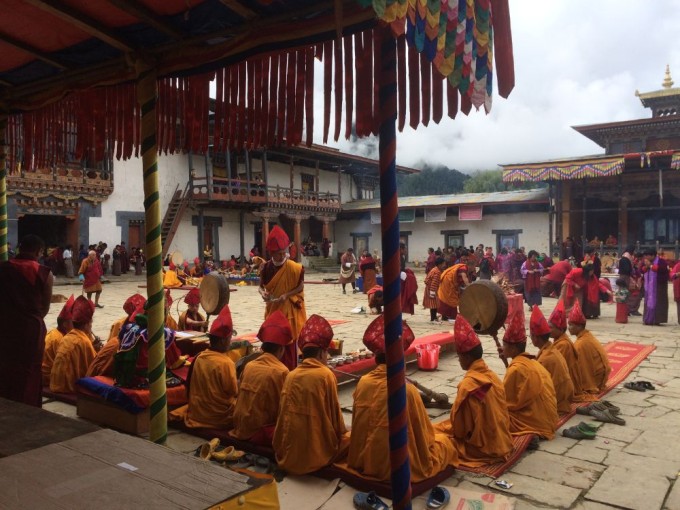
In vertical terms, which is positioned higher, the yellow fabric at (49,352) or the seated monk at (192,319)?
the seated monk at (192,319)

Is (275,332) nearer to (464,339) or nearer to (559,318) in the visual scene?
(464,339)

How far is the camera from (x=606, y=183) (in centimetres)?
2262

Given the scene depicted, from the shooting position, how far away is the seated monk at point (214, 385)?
459 cm

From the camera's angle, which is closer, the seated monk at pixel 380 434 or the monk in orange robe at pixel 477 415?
the seated monk at pixel 380 434

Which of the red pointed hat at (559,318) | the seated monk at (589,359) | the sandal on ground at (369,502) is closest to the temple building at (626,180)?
the seated monk at (589,359)

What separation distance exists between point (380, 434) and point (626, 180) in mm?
22580

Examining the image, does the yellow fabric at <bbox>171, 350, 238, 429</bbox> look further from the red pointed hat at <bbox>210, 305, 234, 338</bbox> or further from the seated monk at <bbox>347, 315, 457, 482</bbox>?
the seated monk at <bbox>347, 315, 457, 482</bbox>

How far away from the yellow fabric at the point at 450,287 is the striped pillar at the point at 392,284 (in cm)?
860

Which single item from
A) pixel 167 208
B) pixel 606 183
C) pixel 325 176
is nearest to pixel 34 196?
pixel 167 208

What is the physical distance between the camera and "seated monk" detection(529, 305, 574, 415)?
16.6ft

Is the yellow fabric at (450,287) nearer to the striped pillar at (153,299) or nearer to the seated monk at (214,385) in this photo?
the seated monk at (214,385)

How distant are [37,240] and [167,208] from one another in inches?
871

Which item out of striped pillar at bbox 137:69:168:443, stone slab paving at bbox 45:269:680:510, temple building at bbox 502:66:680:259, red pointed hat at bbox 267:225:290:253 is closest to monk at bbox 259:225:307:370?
red pointed hat at bbox 267:225:290:253

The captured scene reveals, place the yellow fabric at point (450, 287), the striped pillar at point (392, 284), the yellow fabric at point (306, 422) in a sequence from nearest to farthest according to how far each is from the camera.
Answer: the striped pillar at point (392, 284)
the yellow fabric at point (306, 422)
the yellow fabric at point (450, 287)
